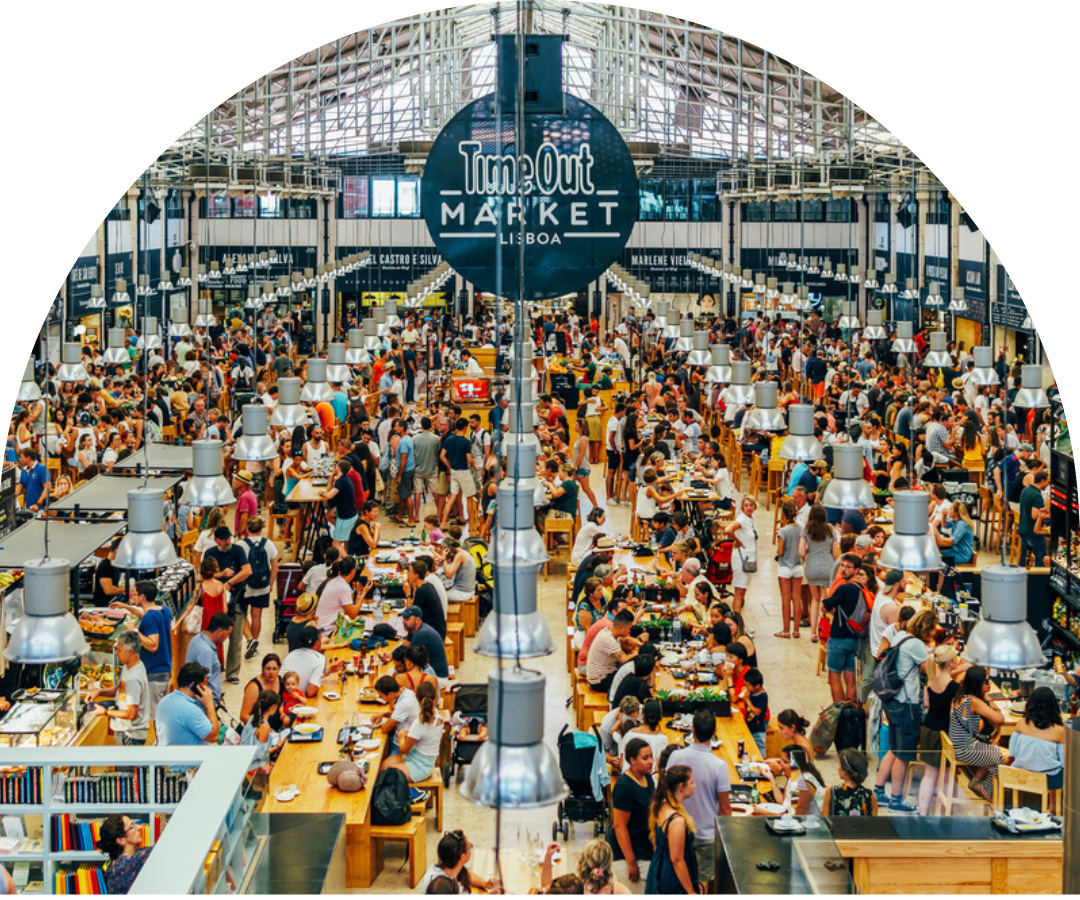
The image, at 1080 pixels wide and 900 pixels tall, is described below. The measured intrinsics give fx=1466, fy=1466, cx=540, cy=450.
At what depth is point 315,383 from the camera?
1481 centimetres

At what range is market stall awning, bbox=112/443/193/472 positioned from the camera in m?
13.8

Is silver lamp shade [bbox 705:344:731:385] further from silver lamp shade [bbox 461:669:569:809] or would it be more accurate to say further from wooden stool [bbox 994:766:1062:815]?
silver lamp shade [bbox 461:669:569:809]

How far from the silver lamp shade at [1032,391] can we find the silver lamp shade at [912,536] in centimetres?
704

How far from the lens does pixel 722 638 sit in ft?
29.3

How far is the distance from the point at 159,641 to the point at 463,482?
6.41 m

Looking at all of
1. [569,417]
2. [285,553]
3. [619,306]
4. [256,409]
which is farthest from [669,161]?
[256,409]

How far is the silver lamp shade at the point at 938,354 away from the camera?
18.7 metres

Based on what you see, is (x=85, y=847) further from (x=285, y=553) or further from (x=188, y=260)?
(x=188, y=260)

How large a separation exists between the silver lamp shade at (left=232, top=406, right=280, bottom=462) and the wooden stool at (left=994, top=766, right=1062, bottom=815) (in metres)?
5.91

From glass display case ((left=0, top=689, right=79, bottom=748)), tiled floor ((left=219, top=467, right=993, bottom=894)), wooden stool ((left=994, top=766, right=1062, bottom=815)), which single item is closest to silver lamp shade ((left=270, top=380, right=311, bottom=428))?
tiled floor ((left=219, top=467, right=993, bottom=894))

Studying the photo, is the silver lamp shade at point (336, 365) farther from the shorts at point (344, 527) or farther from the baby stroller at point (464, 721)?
the baby stroller at point (464, 721)

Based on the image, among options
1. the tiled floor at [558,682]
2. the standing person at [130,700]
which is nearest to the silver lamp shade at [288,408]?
the tiled floor at [558,682]

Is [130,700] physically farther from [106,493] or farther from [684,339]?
[684,339]

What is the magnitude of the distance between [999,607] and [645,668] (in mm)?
2477
